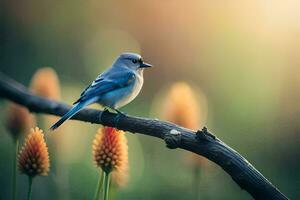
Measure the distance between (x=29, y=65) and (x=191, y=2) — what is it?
39 cm

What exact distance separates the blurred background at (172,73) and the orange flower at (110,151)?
0.19 meters

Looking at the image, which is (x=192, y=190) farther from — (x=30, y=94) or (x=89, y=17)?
(x=89, y=17)

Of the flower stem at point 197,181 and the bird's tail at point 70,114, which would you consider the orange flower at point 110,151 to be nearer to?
the bird's tail at point 70,114

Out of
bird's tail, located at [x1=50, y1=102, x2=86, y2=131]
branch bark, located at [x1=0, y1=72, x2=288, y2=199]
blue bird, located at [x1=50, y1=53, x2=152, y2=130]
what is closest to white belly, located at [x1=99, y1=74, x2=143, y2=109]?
blue bird, located at [x1=50, y1=53, x2=152, y2=130]

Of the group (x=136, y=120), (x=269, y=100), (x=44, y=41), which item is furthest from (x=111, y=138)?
(x=44, y=41)

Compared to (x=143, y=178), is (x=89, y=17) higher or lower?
higher

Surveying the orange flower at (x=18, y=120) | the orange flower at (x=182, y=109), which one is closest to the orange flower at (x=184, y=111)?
the orange flower at (x=182, y=109)

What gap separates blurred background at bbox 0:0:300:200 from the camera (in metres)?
1.12

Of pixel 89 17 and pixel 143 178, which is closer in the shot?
pixel 143 178

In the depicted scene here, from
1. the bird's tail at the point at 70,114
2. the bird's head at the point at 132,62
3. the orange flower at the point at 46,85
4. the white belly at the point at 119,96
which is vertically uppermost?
the bird's head at the point at 132,62

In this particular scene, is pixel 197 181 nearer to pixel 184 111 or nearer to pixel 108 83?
pixel 184 111

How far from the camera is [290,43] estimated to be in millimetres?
1141

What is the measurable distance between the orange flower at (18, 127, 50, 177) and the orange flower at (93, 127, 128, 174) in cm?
9

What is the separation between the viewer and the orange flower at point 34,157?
0.96 meters
